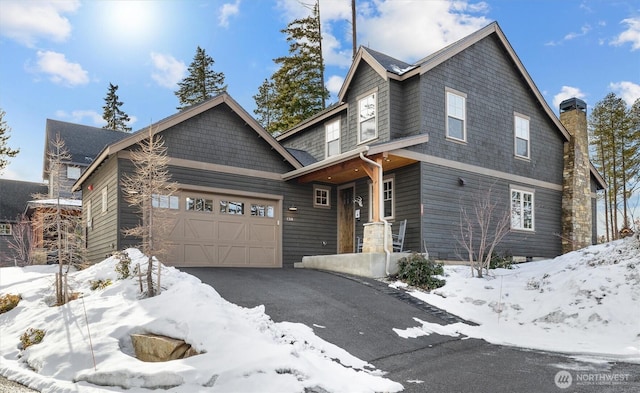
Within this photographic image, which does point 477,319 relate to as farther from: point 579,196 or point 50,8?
point 50,8

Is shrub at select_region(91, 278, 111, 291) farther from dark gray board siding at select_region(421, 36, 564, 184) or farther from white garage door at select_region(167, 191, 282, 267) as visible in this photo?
A: dark gray board siding at select_region(421, 36, 564, 184)

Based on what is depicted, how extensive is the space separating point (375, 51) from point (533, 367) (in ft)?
36.1

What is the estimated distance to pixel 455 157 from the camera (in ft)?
44.4

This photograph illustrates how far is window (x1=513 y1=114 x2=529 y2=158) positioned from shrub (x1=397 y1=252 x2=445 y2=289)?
22.0 feet

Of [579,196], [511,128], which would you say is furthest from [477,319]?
[579,196]

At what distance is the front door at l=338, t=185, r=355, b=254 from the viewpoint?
48.9ft

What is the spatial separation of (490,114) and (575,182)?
4.42 metres

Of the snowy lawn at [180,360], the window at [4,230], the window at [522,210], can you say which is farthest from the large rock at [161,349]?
the window at [4,230]

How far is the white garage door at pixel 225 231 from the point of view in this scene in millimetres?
12445

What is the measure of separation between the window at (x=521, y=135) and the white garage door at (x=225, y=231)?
8.20 metres

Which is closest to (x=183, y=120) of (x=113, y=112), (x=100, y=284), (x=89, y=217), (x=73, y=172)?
(x=89, y=217)

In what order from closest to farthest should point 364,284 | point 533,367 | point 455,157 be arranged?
point 533,367 < point 364,284 < point 455,157

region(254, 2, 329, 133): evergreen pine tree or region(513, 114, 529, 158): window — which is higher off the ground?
region(254, 2, 329, 133): evergreen pine tree

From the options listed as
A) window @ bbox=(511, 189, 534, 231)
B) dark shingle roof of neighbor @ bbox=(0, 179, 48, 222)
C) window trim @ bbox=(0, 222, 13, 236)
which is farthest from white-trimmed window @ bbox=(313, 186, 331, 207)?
window trim @ bbox=(0, 222, 13, 236)
